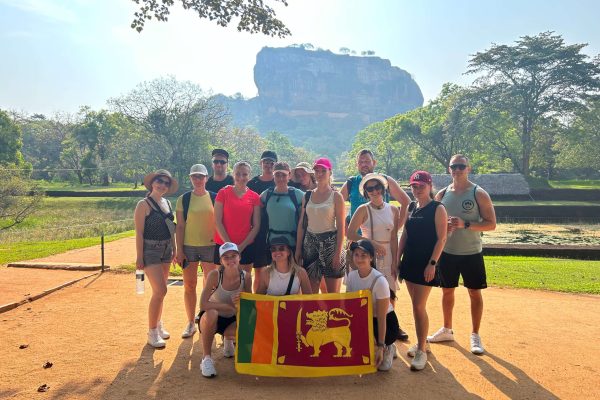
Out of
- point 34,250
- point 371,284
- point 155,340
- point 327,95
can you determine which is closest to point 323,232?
point 371,284

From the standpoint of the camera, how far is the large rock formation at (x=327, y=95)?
182750 millimetres

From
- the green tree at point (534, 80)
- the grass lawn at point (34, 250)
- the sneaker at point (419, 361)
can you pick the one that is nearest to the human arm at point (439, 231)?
the sneaker at point (419, 361)

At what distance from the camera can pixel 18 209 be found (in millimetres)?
23922

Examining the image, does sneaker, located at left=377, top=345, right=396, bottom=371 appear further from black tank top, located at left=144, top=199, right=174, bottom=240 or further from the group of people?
black tank top, located at left=144, top=199, right=174, bottom=240

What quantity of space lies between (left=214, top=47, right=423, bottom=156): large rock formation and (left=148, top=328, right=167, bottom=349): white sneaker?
557ft

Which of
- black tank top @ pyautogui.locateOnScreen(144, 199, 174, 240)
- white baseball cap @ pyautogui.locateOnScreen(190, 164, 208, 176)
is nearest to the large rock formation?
white baseball cap @ pyautogui.locateOnScreen(190, 164, 208, 176)

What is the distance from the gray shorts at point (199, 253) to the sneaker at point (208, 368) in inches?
48.3

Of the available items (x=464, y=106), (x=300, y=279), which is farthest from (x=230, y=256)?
(x=464, y=106)

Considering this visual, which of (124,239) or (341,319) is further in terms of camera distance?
(124,239)

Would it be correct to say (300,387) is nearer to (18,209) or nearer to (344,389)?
(344,389)

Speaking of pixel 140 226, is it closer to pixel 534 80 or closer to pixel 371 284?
pixel 371 284

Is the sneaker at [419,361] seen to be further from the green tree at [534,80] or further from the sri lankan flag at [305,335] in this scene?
the green tree at [534,80]

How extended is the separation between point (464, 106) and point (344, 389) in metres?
39.1

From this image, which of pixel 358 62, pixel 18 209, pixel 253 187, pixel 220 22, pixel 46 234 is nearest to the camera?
pixel 253 187
